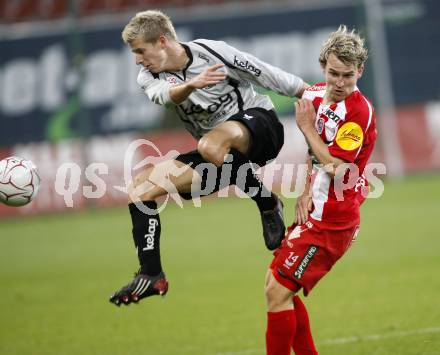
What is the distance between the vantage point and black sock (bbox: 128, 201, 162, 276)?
5.79 metres

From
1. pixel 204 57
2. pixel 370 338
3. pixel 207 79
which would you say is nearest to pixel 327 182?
pixel 207 79

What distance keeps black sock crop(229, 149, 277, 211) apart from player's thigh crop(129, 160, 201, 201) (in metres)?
0.29

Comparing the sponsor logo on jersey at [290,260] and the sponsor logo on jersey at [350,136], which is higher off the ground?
the sponsor logo on jersey at [350,136]

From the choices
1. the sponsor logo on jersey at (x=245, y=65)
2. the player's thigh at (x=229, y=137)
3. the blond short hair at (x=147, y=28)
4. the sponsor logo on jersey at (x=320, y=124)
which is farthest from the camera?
the sponsor logo on jersey at (x=245, y=65)

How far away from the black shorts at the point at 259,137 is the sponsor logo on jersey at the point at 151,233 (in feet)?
1.35

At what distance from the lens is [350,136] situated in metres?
5.48

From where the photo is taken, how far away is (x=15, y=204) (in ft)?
20.1

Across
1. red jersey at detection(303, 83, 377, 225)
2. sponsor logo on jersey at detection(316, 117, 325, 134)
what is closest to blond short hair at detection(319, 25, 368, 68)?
red jersey at detection(303, 83, 377, 225)

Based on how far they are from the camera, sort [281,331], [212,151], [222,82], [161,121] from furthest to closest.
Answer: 1. [161,121]
2. [222,82]
3. [212,151]
4. [281,331]

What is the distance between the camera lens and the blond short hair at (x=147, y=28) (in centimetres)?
604

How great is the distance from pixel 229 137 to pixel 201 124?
20.3 inches

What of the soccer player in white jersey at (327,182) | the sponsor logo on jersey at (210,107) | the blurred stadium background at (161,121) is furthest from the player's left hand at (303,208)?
the blurred stadium background at (161,121)

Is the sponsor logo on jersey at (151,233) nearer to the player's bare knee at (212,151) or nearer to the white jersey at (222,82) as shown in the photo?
the player's bare knee at (212,151)

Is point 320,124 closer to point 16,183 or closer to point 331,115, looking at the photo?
point 331,115
